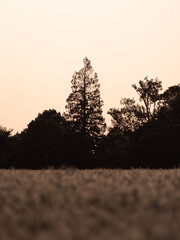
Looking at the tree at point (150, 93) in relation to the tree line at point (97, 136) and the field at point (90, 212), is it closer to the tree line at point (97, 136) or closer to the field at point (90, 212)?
the tree line at point (97, 136)

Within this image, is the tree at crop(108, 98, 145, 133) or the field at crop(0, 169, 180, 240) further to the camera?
the tree at crop(108, 98, 145, 133)

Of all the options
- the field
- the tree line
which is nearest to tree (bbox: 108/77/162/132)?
the tree line

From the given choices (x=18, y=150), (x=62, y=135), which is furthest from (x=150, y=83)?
(x=18, y=150)

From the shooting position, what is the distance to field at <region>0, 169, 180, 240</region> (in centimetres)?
359

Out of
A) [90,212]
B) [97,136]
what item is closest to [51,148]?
[97,136]

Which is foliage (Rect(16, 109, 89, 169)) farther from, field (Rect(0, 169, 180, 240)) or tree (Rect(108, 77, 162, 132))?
field (Rect(0, 169, 180, 240))

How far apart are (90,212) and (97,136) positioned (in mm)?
64168

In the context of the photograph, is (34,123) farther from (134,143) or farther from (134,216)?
(134,216)

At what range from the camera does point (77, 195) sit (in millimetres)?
5211

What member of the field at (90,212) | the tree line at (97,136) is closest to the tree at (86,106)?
the tree line at (97,136)

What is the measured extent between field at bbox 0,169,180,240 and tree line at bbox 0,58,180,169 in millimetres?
42493

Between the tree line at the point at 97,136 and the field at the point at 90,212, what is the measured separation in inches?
1673

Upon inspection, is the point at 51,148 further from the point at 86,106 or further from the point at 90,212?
the point at 90,212

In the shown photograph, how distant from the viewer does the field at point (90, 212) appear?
3.59 metres
